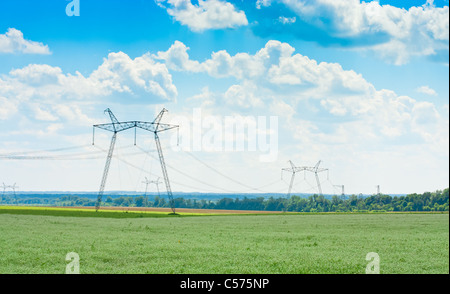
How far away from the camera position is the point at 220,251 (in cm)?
3506

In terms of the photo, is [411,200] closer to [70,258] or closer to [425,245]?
[425,245]

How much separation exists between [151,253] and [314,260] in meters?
11.3

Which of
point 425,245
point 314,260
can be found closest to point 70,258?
point 314,260
